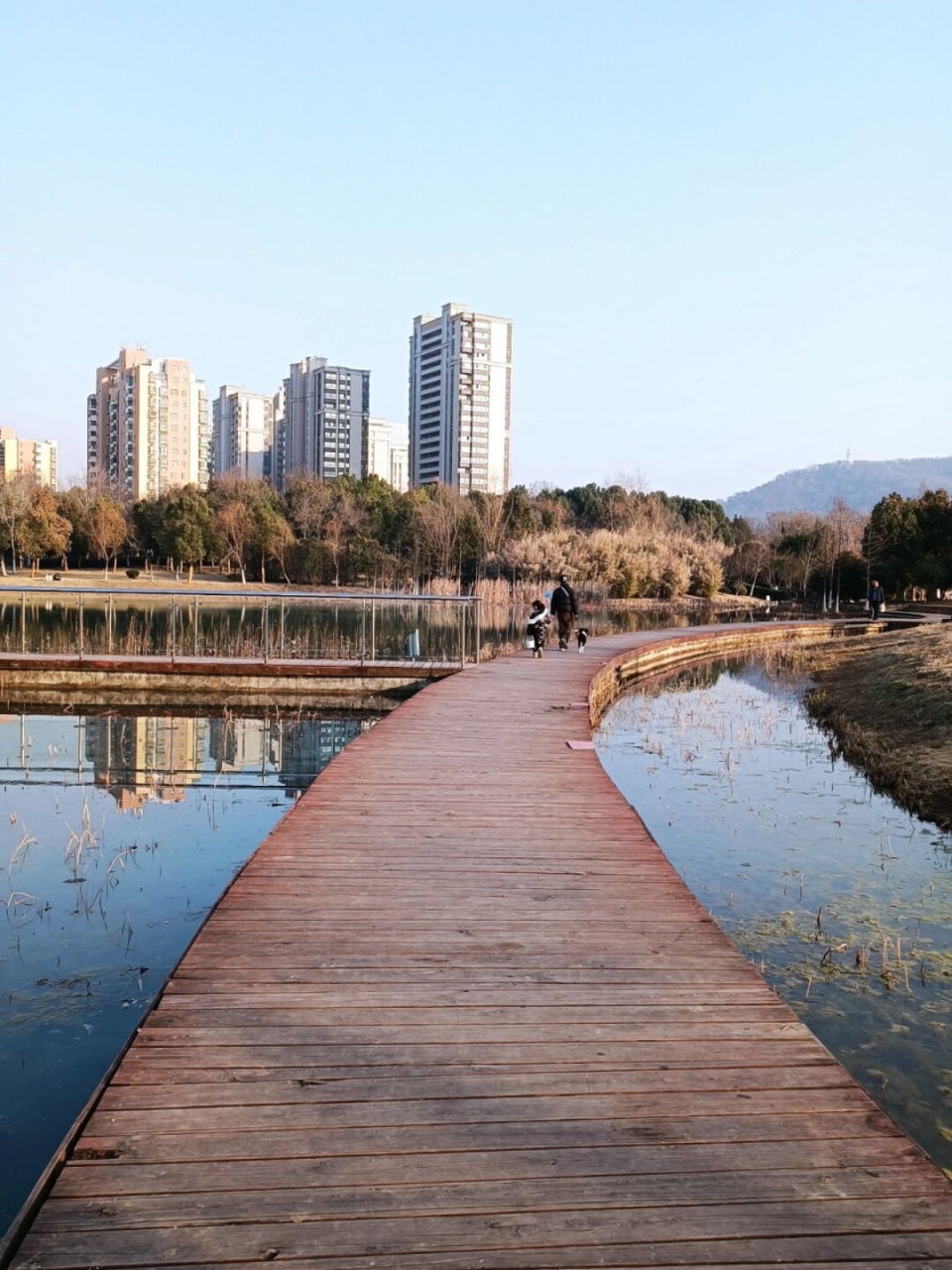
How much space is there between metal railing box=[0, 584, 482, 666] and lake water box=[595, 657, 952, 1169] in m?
6.11

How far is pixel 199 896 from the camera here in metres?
6.64

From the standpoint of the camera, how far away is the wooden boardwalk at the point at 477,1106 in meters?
2.22

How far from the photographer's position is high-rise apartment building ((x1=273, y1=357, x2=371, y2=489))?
407ft

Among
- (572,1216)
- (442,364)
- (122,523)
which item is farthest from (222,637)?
(442,364)

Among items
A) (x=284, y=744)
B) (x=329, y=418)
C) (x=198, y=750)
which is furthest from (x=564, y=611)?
(x=329, y=418)

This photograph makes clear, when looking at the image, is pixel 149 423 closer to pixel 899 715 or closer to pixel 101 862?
pixel 899 715

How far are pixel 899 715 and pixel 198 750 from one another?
8.85 m

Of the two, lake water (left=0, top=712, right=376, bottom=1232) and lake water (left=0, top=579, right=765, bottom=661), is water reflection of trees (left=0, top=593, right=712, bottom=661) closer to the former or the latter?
lake water (left=0, top=579, right=765, bottom=661)

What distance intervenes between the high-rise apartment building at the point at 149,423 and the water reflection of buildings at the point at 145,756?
98.5 m

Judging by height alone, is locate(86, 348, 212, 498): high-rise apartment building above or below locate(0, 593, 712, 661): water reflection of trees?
above

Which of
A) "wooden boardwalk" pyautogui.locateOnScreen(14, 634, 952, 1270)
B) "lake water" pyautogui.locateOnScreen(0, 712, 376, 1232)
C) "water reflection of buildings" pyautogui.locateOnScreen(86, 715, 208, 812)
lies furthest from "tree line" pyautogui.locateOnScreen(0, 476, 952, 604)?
"wooden boardwalk" pyautogui.locateOnScreen(14, 634, 952, 1270)

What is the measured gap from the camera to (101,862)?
7.32 m

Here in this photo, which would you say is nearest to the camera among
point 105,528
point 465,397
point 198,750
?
point 198,750

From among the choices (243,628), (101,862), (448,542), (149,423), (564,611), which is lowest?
(101,862)
